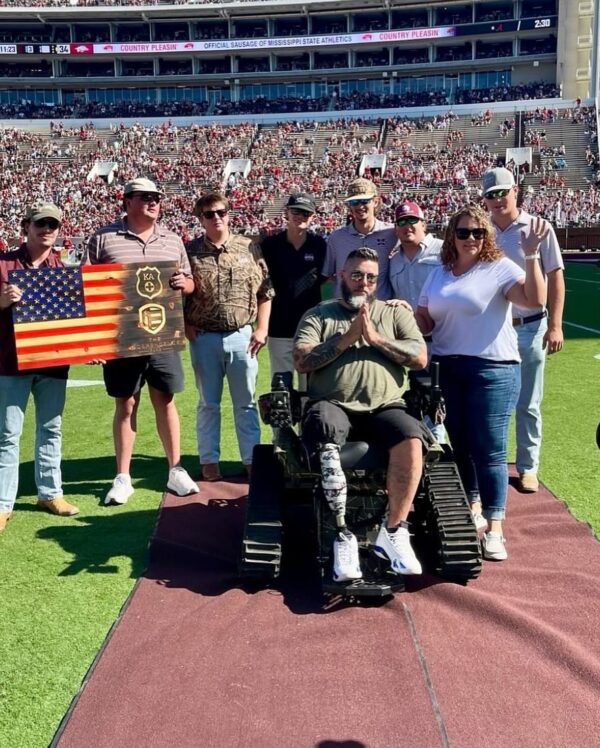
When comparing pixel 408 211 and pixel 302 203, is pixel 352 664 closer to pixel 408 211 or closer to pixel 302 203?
pixel 408 211

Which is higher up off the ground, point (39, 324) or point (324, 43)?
point (324, 43)

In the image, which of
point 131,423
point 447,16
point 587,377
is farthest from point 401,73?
point 131,423

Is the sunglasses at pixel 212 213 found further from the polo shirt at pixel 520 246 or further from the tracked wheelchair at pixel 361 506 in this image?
the polo shirt at pixel 520 246

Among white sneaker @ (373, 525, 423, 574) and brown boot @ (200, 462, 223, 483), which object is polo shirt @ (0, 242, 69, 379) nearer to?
brown boot @ (200, 462, 223, 483)

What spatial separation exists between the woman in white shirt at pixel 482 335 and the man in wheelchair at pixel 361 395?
22 centimetres

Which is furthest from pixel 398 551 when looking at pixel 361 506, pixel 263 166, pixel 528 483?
pixel 263 166

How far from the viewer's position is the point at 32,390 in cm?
502

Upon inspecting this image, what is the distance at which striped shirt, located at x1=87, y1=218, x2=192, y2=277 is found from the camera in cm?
500

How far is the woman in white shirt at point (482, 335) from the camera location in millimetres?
4094

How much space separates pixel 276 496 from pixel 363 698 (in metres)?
1.43

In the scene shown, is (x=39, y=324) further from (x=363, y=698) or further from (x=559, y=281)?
(x=559, y=281)

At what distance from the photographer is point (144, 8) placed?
60906 millimetres

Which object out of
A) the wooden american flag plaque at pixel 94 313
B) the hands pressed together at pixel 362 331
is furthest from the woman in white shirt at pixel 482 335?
the wooden american flag plaque at pixel 94 313

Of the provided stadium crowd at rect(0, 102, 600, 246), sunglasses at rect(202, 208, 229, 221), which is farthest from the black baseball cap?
stadium crowd at rect(0, 102, 600, 246)
